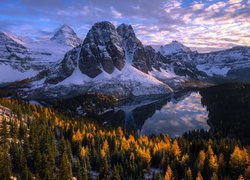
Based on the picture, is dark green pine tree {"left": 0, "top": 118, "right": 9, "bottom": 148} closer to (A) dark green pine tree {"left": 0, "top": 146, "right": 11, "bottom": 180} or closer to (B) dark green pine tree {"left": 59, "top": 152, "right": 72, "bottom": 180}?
(A) dark green pine tree {"left": 0, "top": 146, "right": 11, "bottom": 180}

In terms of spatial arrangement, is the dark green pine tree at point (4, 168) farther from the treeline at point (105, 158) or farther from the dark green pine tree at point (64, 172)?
the dark green pine tree at point (64, 172)

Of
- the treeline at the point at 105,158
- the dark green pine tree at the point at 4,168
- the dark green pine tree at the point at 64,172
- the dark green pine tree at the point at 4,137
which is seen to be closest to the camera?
the dark green pine tree at the point at 4,168

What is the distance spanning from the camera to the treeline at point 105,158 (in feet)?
422

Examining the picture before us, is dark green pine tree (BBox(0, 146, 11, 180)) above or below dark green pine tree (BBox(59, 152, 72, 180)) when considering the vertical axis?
above

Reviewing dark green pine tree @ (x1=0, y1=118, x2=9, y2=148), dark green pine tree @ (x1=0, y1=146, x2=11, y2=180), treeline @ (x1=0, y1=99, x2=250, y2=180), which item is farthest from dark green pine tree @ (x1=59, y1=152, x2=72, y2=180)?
dark green pine tree @ (x1=0, y1=118, x2=9, y2=148)

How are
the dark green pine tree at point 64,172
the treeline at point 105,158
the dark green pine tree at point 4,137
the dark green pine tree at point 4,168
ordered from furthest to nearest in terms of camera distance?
the dark green pine tree at point 4,137, the treeline at point 105,158, the dark green pine tree at point 64,172, the dark green pine tree at point 4,168

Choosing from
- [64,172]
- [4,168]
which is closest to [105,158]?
[64,172]

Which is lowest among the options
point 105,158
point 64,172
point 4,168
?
point 105,158

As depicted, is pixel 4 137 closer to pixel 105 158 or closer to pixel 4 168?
pixel 4 168

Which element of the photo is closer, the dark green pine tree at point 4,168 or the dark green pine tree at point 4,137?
the dark green pine tree at point 4,168

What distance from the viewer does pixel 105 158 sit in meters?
148

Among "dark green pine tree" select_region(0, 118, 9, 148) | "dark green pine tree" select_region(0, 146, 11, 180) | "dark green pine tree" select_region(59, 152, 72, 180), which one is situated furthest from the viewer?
"dark green pine tree" select_region(0, 118, 9, 148)

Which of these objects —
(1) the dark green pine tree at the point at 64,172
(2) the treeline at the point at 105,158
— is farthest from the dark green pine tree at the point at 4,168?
(1) the dark green pine tree at the point at 64,172

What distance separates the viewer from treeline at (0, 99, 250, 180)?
12862 cm
